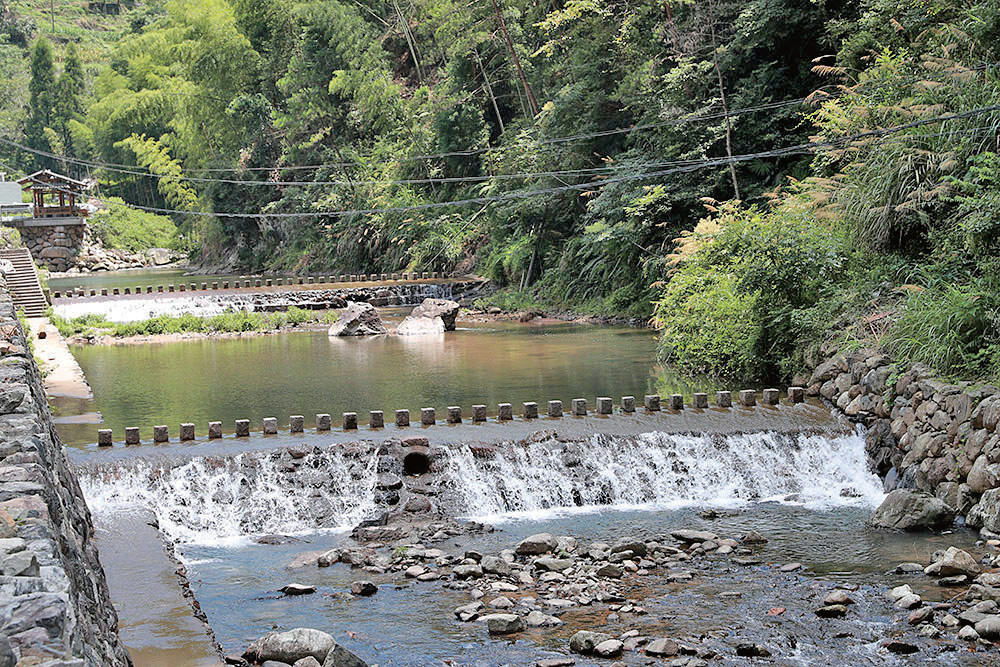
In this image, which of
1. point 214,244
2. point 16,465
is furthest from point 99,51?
point 16,465

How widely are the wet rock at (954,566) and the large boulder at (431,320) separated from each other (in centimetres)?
1501

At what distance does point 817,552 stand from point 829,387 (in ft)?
13.8

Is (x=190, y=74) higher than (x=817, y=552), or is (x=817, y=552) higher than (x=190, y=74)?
(x=190, y=74)

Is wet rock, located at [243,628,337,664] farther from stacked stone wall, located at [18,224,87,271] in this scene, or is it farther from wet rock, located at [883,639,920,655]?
stacked stone wall, located at [18,224,87,271]

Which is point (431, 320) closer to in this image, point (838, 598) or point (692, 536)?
point (692, 536)

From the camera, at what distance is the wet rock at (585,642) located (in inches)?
265

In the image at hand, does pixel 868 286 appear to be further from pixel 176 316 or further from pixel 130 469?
pixel 176 316

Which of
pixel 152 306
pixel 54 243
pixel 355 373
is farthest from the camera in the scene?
pixel 54 243

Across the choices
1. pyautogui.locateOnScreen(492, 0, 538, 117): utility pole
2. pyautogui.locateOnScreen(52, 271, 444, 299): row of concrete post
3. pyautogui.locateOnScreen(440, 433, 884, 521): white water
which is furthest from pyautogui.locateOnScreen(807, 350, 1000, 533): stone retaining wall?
pyautogui.locateOnScreen(52, 271, 444, 299): row of concrete post

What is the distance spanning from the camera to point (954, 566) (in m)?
7.93

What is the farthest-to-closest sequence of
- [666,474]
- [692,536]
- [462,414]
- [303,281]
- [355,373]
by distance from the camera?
1. [303,281]
2. [355,373]
3. [462,414]
4. [666,474]
5. [692,536]

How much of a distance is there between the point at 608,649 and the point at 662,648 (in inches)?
13.6

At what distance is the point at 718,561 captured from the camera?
28.1 feet

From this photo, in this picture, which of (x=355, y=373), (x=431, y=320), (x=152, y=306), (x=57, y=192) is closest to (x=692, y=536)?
(x=355, y=373)
